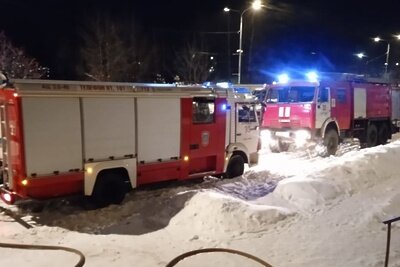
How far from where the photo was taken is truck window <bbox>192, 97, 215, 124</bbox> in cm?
1110

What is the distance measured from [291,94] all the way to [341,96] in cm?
223

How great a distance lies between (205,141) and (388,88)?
1421 centimetres

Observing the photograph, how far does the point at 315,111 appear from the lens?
16.8m

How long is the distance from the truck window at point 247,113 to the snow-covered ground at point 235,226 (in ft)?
8.03

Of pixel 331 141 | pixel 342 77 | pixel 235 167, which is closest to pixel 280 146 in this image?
pixel 331 141

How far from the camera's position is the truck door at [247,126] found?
488 inches

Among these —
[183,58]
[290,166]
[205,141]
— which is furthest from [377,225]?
[183,58]

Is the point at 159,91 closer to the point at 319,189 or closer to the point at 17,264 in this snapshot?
the point at 319,189

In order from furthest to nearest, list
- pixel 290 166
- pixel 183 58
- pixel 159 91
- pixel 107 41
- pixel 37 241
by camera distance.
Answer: pixel 183 58, pixel 107 41, pixel 290 166, pixel 159 91, pixel 37 241

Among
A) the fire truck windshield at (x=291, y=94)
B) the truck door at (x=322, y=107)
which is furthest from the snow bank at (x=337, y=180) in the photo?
the fire truck windshield at (x=291, y=94)

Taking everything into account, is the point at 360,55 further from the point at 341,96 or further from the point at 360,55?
the point at 341,96

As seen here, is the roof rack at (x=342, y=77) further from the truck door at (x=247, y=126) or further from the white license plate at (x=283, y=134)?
the truck door at (x=247, y=126)

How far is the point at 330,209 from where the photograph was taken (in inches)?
329

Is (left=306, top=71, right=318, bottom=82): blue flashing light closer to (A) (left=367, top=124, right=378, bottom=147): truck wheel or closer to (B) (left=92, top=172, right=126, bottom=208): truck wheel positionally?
(A) (left=367, top=124, right=378, bottom=147): truck wheel
